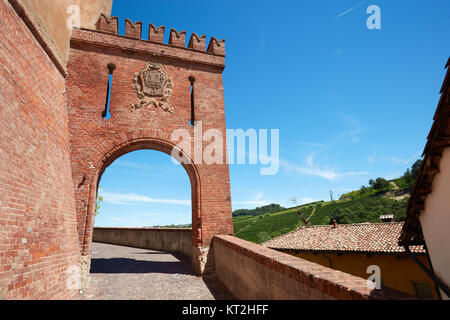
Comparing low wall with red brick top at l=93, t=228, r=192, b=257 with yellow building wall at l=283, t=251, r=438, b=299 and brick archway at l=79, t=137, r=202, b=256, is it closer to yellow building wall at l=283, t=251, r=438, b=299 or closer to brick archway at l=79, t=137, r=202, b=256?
brick archway at l=79, t=137, r=202, b=256

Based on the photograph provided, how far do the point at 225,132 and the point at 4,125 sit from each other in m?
6.10

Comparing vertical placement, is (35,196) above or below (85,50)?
below

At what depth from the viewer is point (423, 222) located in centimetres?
375

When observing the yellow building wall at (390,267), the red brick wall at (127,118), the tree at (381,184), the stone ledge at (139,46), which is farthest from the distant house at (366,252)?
the tree at (381,184)

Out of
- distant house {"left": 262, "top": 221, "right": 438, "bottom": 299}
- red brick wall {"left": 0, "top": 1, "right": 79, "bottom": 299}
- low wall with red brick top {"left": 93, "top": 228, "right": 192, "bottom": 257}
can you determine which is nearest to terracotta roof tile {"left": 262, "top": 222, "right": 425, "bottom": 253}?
distant house {"left": 262, "top": 221, "right": 438, "bottom": 299}

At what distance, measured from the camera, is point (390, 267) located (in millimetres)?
10922

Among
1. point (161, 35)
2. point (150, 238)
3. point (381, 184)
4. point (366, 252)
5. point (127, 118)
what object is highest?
Result: point (381, 184)

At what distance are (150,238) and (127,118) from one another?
375 inches

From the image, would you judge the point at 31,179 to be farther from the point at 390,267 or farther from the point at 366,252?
the point at 390,267

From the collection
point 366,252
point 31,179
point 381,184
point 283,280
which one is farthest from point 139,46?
point 381,184

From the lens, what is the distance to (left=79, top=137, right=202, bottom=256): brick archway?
6238mm

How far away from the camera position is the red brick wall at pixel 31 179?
12.3 ft
